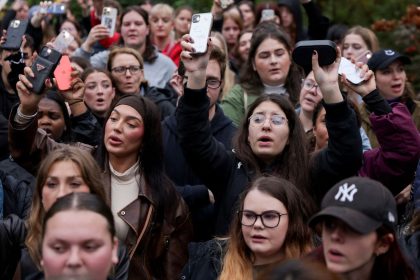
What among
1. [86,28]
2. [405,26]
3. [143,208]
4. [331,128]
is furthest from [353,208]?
[86,28]

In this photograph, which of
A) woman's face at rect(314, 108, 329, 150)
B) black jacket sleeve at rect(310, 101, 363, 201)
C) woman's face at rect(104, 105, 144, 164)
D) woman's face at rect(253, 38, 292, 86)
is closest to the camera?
black jacket sleeve at rect(310, 101, 363, 201)

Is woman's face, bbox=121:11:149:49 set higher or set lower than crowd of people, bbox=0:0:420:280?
higher

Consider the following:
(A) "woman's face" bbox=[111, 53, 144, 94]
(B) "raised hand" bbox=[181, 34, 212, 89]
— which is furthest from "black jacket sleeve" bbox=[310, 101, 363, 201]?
(A) "woman's face" bbox=[111, 53, 144, 94]

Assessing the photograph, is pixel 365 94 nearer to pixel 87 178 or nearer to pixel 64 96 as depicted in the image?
pixel 87 178

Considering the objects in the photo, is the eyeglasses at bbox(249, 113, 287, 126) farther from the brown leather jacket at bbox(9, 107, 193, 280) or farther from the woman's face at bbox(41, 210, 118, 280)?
the woman's face at bbox(41, 210, 118, 280)

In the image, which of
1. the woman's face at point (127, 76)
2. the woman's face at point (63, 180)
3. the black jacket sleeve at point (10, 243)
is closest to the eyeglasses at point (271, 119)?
the woman's face at point (63, 180)

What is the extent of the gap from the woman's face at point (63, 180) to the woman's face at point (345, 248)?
1801 millimetres

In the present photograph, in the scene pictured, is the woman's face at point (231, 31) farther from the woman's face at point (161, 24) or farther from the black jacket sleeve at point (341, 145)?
Result: the black jacket sleeve at point (341, 145)

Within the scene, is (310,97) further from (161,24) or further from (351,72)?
(161,24)

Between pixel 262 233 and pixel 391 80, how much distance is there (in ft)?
11.9

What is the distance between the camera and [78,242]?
4375mm

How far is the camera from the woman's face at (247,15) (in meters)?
12.8

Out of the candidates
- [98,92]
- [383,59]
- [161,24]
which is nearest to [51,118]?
[98,92]

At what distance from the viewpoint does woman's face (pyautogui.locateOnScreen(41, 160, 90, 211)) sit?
19.3ft
